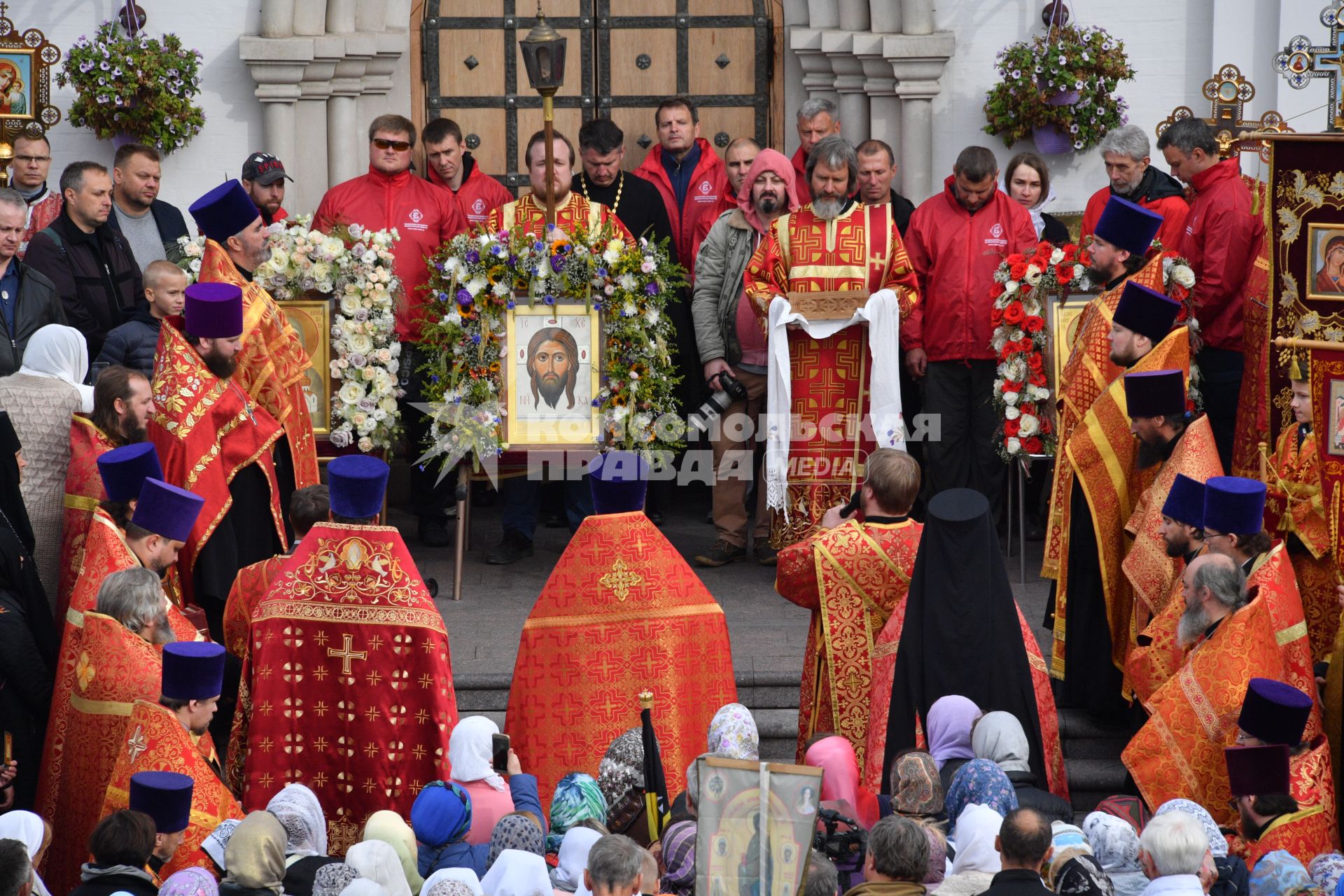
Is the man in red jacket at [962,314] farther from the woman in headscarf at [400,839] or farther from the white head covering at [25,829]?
the white head covering at [25,829]

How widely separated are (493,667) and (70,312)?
118 inches

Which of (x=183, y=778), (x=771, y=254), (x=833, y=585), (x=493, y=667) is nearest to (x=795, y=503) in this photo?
(x=771, y=254)

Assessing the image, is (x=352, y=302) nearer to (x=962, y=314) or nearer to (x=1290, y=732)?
(x=962, y=314)

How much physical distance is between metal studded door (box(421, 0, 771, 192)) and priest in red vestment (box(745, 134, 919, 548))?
2750 mm

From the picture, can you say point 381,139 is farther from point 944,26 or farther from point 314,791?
point 314,791

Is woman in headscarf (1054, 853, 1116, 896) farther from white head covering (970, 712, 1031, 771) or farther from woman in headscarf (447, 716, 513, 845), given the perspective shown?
woman in headscarf (447, 716, 513, 845)

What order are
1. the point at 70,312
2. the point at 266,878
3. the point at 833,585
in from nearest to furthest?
the point at 266,878
the point at 833,585
the point at 70,312

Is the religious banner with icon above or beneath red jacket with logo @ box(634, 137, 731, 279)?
beneath

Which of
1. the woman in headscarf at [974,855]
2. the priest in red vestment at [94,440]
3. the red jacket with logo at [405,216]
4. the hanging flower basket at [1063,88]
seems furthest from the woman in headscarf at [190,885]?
the hanging flower basket at [1063,88]

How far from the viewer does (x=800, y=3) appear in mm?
12539

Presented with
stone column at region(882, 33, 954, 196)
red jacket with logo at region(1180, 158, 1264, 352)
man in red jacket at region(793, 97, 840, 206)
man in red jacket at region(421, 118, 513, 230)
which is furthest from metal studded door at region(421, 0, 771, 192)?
red jacket with logo at region(1180, 158, 1264, 352)

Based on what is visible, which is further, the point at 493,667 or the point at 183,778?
the point at 493,667

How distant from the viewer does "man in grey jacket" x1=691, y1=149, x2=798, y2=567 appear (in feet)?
34.4

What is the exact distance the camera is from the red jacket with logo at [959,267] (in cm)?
1053
